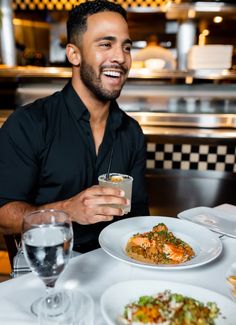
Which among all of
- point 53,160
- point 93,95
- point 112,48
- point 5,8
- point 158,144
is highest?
point 5,8

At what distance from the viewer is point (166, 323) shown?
75 centimetres

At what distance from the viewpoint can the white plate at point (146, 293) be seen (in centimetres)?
79

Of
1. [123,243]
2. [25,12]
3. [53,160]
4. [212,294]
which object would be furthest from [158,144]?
[25,12]

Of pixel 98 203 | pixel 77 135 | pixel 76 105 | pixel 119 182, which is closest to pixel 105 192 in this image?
pixel 98 203

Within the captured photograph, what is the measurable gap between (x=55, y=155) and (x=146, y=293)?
97cm

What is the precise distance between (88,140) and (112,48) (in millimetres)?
477

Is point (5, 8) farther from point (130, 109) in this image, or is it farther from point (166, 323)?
point (166, 323)

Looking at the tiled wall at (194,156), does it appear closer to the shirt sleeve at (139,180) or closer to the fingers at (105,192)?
the shirt sleeve at (139,180)

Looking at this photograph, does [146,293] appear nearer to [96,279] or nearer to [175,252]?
[96,279]

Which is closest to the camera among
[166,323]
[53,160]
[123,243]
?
[166,323]

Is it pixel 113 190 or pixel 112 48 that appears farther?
pixel 112 48

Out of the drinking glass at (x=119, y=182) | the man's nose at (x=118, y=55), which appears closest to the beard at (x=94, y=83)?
the man's nose at (x=118, y=55)

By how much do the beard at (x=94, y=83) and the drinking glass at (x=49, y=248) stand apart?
1.04 meters

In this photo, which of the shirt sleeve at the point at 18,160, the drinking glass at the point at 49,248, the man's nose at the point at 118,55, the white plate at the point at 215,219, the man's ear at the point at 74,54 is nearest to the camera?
the drinking glass at the point at 49,248
